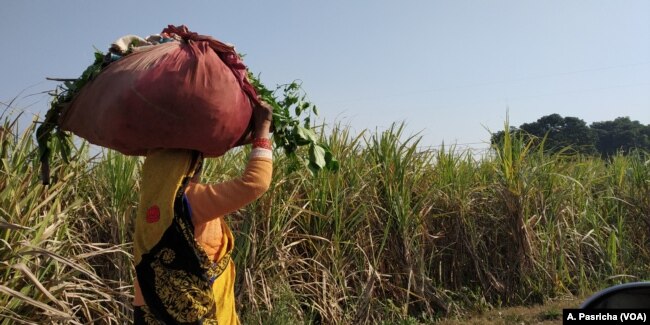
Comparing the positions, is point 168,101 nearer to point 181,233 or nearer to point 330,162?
point 181,233

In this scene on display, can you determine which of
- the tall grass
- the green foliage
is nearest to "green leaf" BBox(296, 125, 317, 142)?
the green foliage

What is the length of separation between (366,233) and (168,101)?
3.39m

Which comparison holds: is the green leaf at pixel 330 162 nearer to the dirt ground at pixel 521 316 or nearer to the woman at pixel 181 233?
the woman at pixel 181 233

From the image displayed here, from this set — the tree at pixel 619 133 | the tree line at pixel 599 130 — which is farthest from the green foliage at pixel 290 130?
the tree at pixel 619 133

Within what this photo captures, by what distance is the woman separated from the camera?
2018 mm

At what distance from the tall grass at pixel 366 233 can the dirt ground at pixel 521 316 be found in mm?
162

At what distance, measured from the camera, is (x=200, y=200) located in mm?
2086

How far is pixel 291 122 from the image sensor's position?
239 cm

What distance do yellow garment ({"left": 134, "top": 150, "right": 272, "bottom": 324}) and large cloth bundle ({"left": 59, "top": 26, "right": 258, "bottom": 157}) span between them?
0.08 metres

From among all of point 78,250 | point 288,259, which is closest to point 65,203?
Result: point 78,250

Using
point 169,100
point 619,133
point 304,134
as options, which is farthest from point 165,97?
point 619,133

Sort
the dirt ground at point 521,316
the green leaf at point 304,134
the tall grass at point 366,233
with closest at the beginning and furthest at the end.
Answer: the green leaf at point 304,134, the tall grass at point 366,233, the dirt ground at point 521,316

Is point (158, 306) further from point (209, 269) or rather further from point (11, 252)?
point (11, 252)

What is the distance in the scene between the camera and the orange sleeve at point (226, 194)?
2.09m
